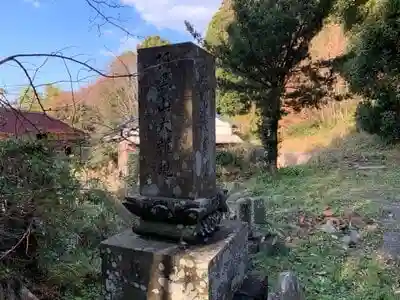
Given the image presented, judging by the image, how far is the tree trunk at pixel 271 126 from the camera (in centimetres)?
808

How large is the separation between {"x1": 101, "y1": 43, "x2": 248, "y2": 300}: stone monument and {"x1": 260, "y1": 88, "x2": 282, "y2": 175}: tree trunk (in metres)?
6.33

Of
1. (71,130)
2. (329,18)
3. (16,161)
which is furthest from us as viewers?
(329,18)

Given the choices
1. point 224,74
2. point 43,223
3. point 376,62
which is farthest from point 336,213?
point 224,74

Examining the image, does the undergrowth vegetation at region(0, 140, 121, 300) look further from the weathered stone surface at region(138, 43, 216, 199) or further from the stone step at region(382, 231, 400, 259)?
the stone step at region(382, 231, 400, 259)

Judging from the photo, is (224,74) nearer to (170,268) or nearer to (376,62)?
(376,62)

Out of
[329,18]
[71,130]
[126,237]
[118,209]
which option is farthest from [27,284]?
[329,18]

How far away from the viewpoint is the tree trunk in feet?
26.5

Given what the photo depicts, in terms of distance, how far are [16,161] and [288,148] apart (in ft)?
47.6

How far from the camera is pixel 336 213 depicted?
474 cm

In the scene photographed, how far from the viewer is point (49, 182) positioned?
2.48 meters

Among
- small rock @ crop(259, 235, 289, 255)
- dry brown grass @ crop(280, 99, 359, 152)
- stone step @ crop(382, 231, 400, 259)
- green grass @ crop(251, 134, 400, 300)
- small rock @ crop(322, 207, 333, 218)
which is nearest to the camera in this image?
green grass @ crop(251, 134, 400, 300)

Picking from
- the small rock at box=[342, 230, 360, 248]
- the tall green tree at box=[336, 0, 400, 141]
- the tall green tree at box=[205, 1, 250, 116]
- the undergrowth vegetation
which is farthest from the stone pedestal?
the tall green tree at box=[336, 0, 400, 141]

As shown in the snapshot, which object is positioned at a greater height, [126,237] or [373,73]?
[373,73]

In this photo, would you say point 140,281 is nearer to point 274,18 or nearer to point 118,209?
point 118,209
